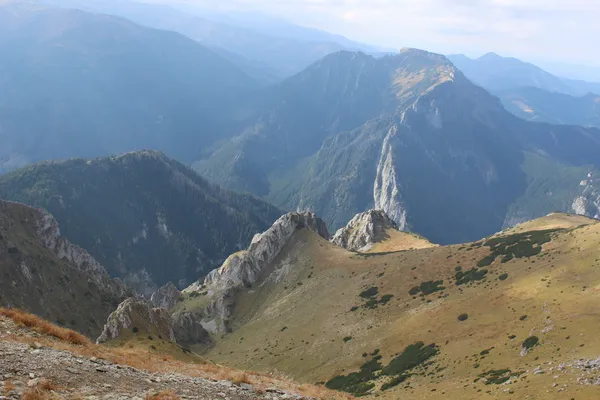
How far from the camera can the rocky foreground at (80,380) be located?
70.0 ft

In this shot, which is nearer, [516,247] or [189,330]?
[516,247]

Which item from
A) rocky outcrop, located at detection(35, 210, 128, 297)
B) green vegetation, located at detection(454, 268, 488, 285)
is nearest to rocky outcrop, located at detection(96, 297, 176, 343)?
green vegetation, located at detection(454, 268, 488, 285)

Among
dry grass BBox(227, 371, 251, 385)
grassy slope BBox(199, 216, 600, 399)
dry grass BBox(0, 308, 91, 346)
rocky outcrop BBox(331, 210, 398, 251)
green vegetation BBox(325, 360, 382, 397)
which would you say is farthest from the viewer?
rocky outcrop BBox(331, 210, 398, 251)

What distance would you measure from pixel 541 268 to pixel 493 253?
722 inches

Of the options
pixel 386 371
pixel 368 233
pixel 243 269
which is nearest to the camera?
pixel 386 371

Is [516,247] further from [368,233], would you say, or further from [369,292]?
[368,233]

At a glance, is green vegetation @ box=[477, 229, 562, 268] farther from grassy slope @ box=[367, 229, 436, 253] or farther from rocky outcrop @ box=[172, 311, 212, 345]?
rocky outcrop @ box=[172, 311, 212, 345]

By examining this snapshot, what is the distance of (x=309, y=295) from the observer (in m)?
123

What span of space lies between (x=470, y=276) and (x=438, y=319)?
62.1 ft

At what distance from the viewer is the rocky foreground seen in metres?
21.3

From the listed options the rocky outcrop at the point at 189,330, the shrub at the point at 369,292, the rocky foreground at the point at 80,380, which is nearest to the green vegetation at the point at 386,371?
the shrub at the point at 369,292

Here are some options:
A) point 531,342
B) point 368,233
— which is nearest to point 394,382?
point 531,342

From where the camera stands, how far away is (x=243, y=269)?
15375 centimetres

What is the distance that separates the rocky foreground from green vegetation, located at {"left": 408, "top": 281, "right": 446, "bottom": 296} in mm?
68743
